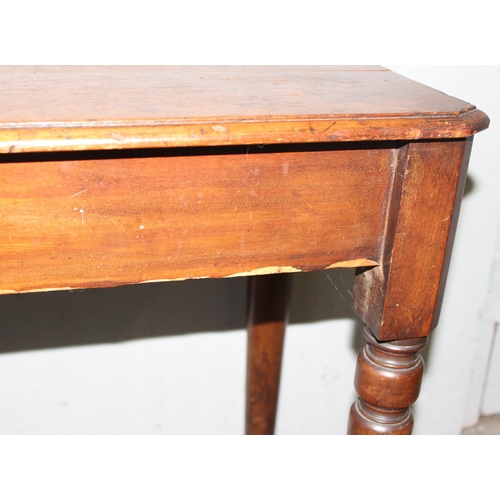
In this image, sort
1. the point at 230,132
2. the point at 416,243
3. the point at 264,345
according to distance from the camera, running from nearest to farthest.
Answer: the point at 230,132, the point at 416,243, the point at 264,345

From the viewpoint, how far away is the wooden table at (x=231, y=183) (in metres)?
0.55

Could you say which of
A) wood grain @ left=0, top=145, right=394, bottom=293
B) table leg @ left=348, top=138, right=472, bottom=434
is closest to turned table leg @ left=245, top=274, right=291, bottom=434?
table leg @ left=348, top=138, right=472, bottom=434

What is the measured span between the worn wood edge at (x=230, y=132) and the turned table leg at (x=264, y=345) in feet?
1.61

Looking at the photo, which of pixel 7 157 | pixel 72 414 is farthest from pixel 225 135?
pixel 72 414

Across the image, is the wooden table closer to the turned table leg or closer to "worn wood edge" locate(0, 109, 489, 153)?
"worn wood edge" locate(0, 109, 489, 153)

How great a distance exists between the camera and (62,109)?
1.86 ft

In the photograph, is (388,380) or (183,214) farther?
(388,380)

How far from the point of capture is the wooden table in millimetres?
554

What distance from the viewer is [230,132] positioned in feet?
1.80

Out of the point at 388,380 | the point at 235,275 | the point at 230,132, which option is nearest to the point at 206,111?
the point at 230,132

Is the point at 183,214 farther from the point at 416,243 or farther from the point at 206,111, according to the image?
the point at 416,243

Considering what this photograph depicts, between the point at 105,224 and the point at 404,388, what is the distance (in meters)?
0.38

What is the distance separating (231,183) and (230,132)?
0.21 feet
